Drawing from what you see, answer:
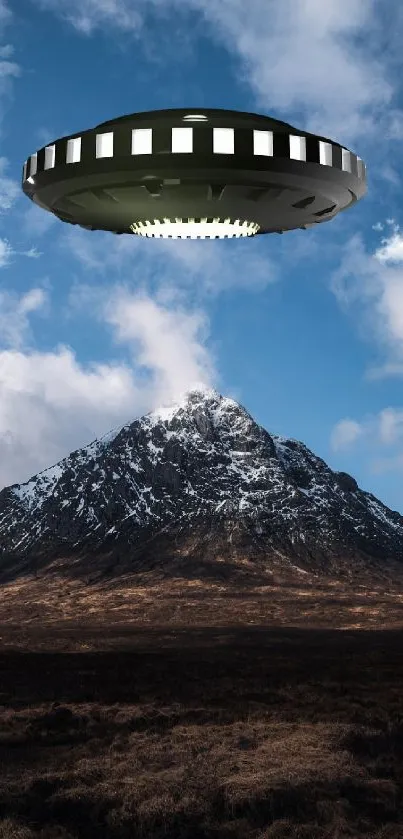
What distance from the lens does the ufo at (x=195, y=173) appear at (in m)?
3.90

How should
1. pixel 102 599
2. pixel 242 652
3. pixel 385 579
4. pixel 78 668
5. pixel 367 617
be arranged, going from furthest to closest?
pixel 385 579, pixel 102 599, pixel 367 617, pixel 242 652, pixel 78 668

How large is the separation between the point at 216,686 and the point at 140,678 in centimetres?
433

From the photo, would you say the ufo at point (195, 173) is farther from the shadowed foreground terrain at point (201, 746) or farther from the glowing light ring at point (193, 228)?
the shadowed foreground terrain at point (201, 746)

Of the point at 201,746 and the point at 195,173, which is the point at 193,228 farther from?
the point at 201,746

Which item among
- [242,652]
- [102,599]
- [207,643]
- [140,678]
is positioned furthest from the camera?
[102,599]

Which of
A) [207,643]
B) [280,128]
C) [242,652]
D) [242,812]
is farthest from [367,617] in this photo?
[280,128]

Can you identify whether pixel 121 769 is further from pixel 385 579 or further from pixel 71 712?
pixel 385 579

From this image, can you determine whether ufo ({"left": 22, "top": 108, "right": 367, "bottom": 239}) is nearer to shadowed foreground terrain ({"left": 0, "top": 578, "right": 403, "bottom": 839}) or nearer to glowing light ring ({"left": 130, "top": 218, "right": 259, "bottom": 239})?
glowing light ring ({"left": 130, "top": 218, "right": 259, "bottom": 239})

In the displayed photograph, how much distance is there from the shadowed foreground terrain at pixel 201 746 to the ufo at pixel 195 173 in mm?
12316

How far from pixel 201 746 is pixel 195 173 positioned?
1858 cm

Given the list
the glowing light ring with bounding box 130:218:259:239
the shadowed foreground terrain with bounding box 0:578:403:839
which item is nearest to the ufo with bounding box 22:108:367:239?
the glowing light ring with bounding box 130:218:259:239

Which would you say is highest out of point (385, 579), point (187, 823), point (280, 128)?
point (385, 579)

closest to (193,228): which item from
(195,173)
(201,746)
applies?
(195,173)

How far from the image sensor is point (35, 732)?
72.9 ft
